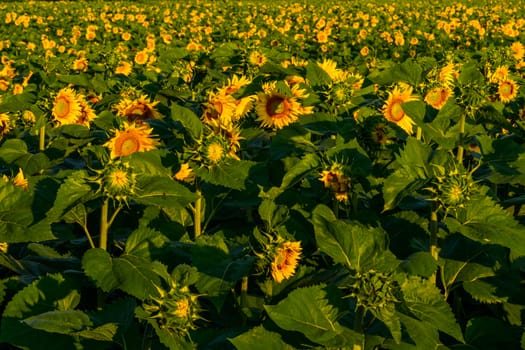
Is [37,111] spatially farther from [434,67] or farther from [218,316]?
[434,67]

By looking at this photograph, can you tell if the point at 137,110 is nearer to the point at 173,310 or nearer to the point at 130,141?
the point at 130,141

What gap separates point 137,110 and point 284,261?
1631 mm

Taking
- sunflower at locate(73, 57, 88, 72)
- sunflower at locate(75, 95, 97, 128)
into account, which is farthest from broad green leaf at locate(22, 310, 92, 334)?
sunflower at locate(73, 57, 88, 72)

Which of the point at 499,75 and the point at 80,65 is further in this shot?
the point at 80,65

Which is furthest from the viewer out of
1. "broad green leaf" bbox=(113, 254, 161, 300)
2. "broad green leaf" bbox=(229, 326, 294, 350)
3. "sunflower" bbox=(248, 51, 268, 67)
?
"sunflower" bbox=(248, 51, 268, 67)

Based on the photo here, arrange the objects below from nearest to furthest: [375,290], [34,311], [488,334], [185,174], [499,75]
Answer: [375,290] → [34,311] → [488,334] → [185,174] → [499,75]

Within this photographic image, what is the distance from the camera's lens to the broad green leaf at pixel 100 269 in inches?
83.4

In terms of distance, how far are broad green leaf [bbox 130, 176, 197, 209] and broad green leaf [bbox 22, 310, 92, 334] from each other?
1.64 feet

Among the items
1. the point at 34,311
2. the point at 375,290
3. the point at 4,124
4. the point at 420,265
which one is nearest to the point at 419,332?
the point at 375,290

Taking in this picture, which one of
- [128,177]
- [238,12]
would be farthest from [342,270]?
[238,12]

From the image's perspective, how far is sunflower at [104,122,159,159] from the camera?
9.29ft

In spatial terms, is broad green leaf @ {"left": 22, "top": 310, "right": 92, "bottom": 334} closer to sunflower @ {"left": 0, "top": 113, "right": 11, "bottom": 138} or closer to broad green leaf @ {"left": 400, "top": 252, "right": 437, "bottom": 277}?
broad green leaf @ {"left": 400, "top": 252, "right": 437, "bottom": 277}

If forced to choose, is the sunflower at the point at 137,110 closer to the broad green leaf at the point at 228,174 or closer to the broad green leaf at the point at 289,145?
the broad green leaf at the point at 289,145

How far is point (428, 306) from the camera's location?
2.04m
